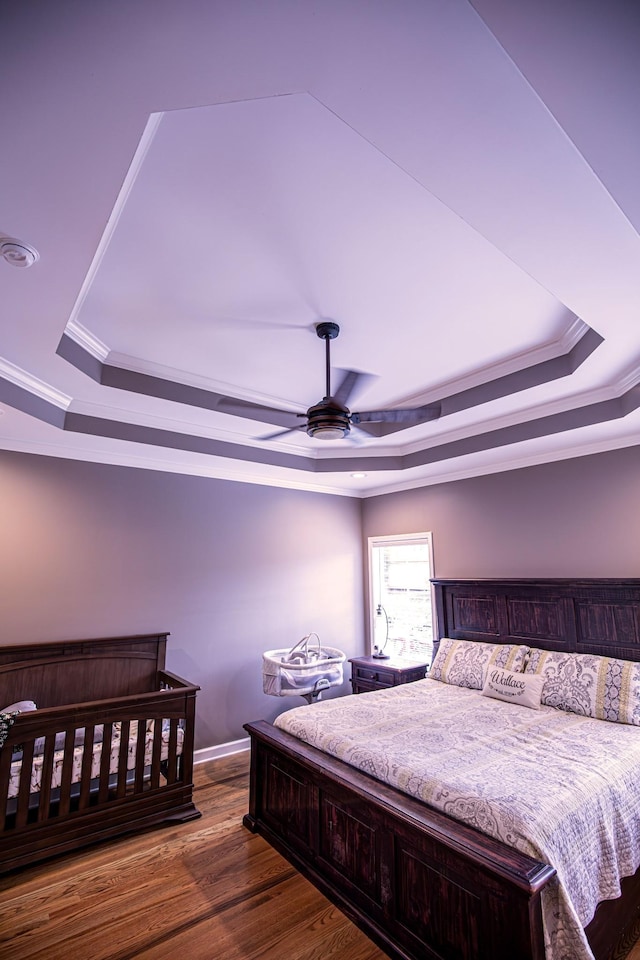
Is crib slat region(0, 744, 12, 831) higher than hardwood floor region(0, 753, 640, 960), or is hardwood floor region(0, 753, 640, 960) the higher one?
crib slat region(0, 744, 12, 831)

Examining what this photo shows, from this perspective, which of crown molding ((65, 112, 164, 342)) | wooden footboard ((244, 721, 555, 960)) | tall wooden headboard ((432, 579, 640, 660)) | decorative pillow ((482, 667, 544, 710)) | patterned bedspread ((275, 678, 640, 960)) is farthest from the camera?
tall wooden headboard ((432, 579, 640, 660))

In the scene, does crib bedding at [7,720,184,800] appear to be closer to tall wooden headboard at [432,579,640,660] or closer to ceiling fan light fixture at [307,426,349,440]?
ceiling fan light fixture at [307,426,349,440]

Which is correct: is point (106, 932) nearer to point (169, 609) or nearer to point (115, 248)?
point (169, 609)

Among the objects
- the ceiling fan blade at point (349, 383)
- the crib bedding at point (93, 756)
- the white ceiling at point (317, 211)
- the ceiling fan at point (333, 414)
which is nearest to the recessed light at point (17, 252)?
the white ceiling at point (317, 211)

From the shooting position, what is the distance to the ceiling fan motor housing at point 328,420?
2.67 meters

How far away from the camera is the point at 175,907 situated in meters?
2.41

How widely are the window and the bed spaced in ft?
8.90

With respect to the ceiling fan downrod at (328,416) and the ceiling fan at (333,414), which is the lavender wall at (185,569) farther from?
the ceiling fan downrod at (328,416)

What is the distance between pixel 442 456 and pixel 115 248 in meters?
3.31

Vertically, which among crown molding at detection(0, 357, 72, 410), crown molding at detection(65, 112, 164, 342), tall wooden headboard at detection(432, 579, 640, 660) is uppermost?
crown molding at detection(65, 112, 164, 342)

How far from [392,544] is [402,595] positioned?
0.61 m

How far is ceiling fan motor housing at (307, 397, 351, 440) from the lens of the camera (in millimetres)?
2670

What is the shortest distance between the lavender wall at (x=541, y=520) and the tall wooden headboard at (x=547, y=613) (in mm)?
163

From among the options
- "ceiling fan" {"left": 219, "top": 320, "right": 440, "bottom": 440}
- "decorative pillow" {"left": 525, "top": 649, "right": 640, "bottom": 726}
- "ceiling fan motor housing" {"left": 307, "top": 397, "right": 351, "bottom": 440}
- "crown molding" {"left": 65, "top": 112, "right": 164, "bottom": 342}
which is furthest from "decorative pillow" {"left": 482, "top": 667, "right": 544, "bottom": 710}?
"crown molding" {"left": 65, "top": 112, "right": 164, "bottom": 342}
